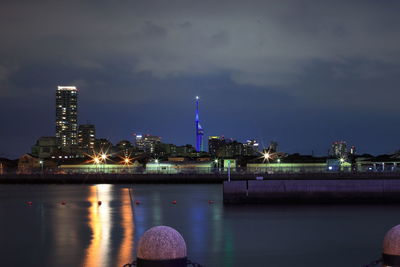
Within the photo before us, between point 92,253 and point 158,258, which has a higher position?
point 158,258

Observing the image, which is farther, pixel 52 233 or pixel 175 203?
pixel 175 203

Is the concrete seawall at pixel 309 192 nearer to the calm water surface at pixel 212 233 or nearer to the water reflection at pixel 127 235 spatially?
the calm water surface at pixel 212 233

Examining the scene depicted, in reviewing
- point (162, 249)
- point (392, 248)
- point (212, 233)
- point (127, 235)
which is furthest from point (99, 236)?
point (392, 248)

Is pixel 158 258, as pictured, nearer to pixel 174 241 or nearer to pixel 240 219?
pixel 174 241

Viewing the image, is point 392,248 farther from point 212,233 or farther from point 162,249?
point 212,233

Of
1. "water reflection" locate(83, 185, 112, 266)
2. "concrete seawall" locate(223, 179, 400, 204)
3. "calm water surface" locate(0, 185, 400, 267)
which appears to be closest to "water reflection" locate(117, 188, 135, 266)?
"calm water surface" locate(0, 185, 400, 267)

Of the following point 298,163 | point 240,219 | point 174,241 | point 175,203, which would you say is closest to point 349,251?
point 240,219

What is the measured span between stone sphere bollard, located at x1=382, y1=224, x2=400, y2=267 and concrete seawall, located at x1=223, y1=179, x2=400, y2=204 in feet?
126

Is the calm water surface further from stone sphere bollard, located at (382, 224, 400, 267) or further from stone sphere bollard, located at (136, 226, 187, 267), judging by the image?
stone sphere bollard, located at (136, 226, 187, 267)

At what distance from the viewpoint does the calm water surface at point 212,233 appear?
90.3 ft

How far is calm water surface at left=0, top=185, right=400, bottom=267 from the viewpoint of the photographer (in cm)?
2753

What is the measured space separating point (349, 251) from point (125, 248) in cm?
1133

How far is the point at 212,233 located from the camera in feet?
122

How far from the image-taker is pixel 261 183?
53.4 metres
